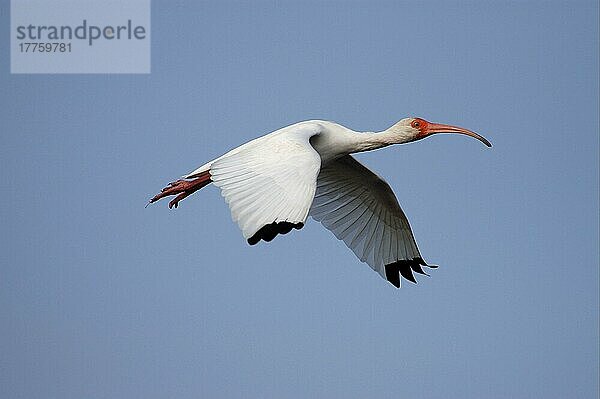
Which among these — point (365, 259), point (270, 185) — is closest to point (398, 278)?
point (365, 259)

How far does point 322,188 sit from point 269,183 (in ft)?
20.6

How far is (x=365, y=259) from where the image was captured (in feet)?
69.4

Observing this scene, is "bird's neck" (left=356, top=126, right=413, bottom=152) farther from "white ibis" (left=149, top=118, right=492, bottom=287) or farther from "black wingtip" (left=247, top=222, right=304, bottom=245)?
"black wingtip" (left=247, top=222, right=304, bottom=245)

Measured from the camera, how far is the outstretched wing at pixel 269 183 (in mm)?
13844

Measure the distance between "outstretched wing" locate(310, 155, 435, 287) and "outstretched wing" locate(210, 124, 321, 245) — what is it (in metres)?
4.71

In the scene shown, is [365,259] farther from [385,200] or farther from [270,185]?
[270,185]

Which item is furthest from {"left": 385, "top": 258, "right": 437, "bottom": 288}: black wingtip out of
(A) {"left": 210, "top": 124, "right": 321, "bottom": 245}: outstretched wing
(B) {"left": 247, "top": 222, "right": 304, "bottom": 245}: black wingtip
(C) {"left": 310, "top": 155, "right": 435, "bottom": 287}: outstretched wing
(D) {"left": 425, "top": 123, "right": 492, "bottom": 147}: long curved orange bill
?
(B) {"left": 247, "top": 222, "right": 304, "bottom": 245}: black wingtip

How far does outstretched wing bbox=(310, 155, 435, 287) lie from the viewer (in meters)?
20.8

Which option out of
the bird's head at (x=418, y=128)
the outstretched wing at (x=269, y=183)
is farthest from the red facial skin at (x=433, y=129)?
the outstretched wing at (x=269, y=183)

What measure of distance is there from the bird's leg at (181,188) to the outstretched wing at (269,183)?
1.67m

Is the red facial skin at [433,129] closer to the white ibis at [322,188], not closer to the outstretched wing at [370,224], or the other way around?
the white ibis at [322,188]

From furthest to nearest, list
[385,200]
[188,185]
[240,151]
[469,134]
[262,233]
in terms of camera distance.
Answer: [385,200]
[469,134]
[188,185]
[240,151]
[262,233]

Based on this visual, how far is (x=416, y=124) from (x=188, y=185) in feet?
13.4

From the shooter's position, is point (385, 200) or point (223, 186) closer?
point (223, 186)
